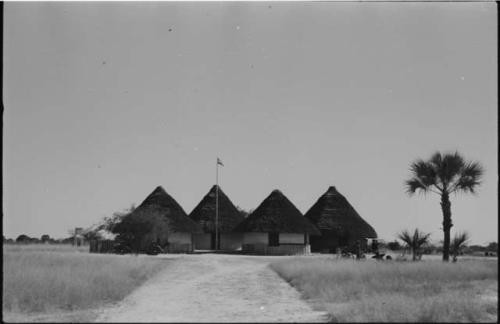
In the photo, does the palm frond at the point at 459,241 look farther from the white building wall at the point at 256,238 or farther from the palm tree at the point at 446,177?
the white building wall at the point at 256,238

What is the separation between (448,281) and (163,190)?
2547 cm

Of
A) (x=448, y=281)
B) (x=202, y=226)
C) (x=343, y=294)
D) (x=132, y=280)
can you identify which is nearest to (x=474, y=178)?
(x=448, y=281)

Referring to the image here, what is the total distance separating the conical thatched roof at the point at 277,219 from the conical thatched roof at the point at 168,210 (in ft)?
10.0

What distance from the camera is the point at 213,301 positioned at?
417 inches

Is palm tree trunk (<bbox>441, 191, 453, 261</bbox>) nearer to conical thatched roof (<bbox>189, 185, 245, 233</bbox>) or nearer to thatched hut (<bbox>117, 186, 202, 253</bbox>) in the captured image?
thatched hut (<bbox>117, 186, 202, 253</bbox>)

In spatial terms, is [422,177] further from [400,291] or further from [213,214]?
[213,214]

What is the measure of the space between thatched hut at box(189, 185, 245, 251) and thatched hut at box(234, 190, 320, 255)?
161 inches

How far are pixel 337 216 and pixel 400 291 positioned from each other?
2492cm

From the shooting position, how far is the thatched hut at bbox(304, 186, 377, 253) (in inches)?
1387

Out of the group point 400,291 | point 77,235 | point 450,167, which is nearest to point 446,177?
point 450,167

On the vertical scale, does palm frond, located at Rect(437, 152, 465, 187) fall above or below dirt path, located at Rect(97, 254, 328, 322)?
above

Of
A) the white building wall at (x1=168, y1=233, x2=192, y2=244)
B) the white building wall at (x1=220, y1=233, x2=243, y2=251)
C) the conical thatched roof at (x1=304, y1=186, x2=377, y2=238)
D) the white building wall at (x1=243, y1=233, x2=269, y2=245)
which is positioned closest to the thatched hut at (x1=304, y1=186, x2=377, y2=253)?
the conical thatched roof at (x1=304, y1=186, x2=377, y2=238)

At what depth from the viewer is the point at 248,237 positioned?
33688 mm

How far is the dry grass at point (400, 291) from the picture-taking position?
8.51m
